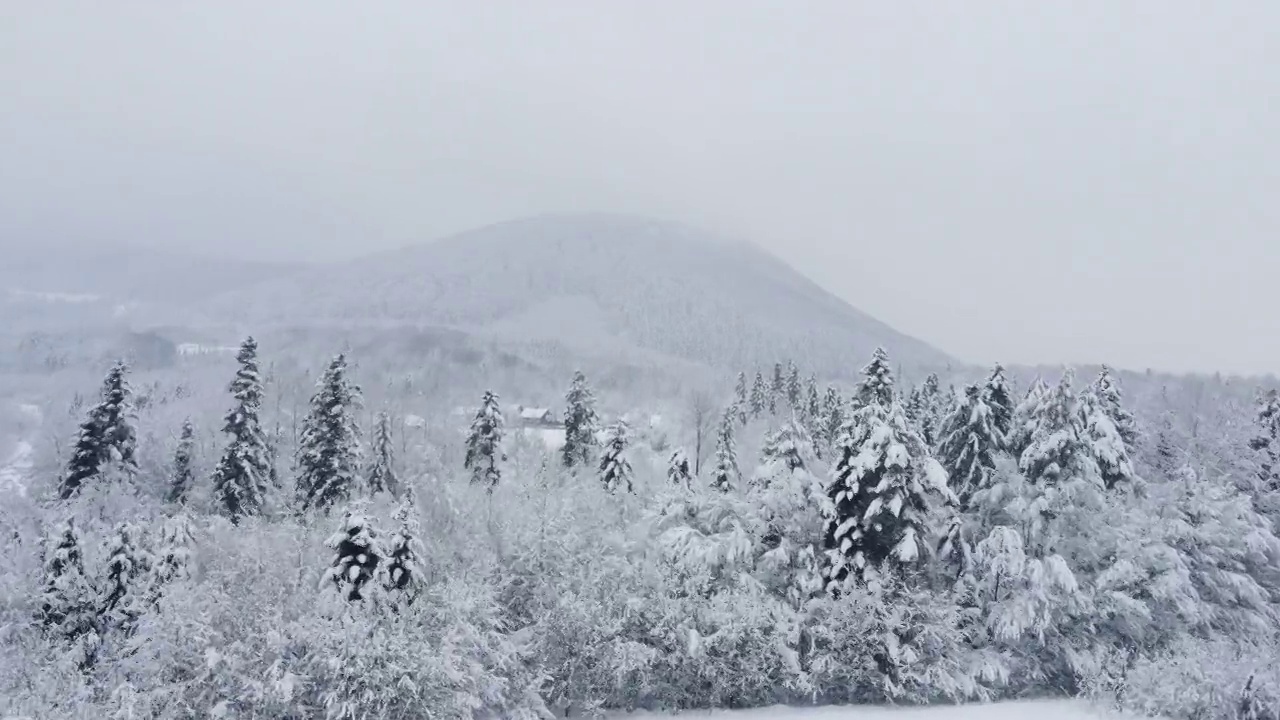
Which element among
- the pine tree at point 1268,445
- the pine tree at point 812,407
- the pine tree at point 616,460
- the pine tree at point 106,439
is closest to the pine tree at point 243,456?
the pine tree at point 106,439

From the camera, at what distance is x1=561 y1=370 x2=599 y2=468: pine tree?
59531 mm

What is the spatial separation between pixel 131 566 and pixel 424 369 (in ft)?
371

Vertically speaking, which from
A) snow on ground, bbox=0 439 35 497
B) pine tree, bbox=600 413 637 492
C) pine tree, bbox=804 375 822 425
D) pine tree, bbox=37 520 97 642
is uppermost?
pine tree, bbox=804 375 822 425

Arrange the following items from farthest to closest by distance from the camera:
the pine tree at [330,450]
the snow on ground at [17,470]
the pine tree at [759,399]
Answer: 1. the pine tree at [759,399]
2. the snow on ground at [17,470]
3. the pine tree at [330,450]

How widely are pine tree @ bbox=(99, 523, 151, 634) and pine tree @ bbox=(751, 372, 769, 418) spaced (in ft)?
278

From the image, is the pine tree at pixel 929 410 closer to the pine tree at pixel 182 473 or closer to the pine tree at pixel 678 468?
the pine tree at pixel 678 468

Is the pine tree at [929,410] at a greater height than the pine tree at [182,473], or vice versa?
the pine tree at [929,410]

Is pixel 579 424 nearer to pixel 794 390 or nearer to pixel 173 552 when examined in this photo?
pixel 173 552

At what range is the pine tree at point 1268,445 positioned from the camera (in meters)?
42.4

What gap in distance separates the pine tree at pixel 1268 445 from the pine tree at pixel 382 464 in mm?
47849

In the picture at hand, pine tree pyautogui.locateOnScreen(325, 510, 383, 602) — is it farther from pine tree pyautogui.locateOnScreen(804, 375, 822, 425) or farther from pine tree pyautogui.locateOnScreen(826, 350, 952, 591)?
pine tree pyautogui.locateOnScreen(804, 375, 822, 425)

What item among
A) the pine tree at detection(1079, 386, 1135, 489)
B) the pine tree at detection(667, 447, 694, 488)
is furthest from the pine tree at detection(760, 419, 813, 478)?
the pine tree at detection(1079, 386, 1135, 489)

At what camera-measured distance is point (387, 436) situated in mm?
54750

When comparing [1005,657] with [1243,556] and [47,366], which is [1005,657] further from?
[47,366]
